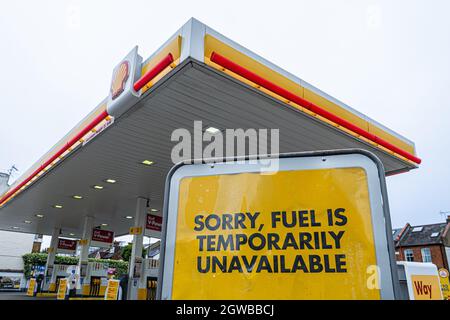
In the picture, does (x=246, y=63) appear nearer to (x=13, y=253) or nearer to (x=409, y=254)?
(x=13, y=253)

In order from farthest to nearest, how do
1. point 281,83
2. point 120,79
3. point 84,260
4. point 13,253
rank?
point 13,253, point 84,260, point 120,79, point 281,83

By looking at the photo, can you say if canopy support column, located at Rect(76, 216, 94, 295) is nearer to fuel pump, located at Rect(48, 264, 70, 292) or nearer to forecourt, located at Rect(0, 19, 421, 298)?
fuel pump, located at Rect(48, 264, 70, 292)

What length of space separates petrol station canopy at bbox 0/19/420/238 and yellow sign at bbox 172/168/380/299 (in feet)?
11.6

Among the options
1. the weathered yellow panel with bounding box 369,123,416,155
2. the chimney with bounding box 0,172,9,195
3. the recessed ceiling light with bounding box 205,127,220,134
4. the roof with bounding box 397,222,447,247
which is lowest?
the recessed ceiling light with bounding box 205,127,220,134

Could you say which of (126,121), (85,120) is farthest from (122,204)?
(126,121)

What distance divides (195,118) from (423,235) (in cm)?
4626

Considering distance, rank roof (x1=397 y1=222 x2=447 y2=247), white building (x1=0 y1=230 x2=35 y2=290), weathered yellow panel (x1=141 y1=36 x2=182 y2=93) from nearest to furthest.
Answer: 1. weathered yellow panel (x1=141 y1=36 x2=182 y2=93)
2. white building (x1=0 y1=230 x2=35 y2=290)
3. roof (x1=397 y1=222 x2=447 y2=247)

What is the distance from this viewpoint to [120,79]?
20.4ft

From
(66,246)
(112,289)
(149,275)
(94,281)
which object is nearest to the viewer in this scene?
(112,289)

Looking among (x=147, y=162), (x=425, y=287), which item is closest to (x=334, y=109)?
(x=425, y=287)

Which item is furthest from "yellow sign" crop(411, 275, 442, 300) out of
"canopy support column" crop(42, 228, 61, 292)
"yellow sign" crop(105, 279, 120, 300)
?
"canopy support column" crop(42, 228, 61, 292)

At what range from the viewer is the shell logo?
19.9 ft

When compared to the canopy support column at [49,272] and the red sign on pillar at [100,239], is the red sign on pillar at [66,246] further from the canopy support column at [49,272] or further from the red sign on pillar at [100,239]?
the red sign on pillar at [100,239]
